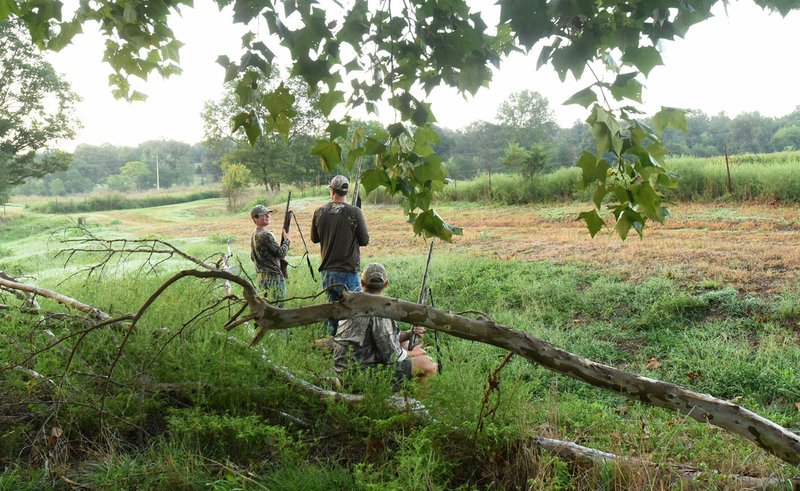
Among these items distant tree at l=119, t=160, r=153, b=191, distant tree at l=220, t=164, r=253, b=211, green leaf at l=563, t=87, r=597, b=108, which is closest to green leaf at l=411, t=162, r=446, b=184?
green leaf at l=563, t=87, r=597, b=108

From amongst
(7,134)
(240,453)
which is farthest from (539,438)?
(7,134)

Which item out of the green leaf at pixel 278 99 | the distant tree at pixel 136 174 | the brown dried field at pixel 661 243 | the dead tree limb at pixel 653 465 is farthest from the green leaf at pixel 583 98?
the distant tree at pixel 136 174

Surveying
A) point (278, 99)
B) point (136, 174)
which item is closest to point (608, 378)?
point (278, 99)

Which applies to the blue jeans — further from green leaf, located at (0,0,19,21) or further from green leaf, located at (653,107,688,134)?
green leaf, located at (653,107,688,134)

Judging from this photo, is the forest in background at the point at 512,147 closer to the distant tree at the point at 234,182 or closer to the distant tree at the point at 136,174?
the distant tree at the point at 136,174

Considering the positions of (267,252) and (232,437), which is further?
(267,252)

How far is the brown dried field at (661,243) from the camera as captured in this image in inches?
290

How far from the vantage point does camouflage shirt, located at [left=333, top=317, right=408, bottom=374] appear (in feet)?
13.4

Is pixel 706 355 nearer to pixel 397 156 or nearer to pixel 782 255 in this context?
pixel 782 255

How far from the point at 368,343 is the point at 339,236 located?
66.9 inches

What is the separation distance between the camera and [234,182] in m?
30.4

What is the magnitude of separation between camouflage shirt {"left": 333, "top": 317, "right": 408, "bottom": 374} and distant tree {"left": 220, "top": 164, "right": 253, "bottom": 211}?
90.1ft

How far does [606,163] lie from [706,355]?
447cm

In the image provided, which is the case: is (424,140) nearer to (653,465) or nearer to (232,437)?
(653,465)
